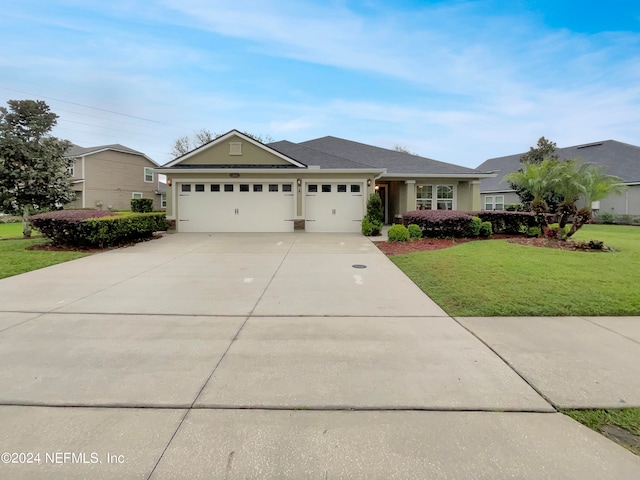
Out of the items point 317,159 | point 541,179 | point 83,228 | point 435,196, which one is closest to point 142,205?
point 83,228

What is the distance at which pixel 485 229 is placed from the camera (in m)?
12.1

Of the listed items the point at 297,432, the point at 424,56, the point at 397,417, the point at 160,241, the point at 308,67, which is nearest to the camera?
the point at 297,432

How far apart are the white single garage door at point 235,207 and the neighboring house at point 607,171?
1399 centimetres

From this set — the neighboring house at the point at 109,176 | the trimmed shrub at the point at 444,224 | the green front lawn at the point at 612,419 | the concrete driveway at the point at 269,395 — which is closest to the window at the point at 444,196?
the trimmed shrub at the point at 444,224

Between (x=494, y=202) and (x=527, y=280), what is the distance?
21510mm

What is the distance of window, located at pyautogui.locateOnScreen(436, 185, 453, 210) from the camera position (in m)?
17.4

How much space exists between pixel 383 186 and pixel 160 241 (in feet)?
41.7

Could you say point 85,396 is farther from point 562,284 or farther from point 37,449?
point 562,284

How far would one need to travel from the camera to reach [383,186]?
19.3 metres

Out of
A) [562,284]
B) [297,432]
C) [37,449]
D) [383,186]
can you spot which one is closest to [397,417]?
[297,432]

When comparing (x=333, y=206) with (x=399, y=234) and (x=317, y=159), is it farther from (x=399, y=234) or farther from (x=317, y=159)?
(x=399, y=234)

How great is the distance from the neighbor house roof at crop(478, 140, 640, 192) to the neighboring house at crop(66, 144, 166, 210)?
27113 mm

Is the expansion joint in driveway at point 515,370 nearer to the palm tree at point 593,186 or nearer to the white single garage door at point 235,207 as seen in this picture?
the palm tree at point 593,186

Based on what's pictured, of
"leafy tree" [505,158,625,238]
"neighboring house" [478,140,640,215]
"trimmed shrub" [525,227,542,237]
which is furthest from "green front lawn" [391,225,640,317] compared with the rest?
"neighboring house" [478,140,640,215]
